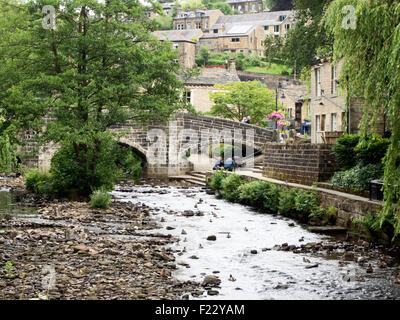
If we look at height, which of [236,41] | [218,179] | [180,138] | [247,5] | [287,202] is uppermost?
[247,5]

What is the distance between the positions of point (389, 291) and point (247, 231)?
21.8 ft

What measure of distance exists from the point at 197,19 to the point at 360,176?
9265 cm

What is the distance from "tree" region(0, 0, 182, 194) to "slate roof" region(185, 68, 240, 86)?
113 ft

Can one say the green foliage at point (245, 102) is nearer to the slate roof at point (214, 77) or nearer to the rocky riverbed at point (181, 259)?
the slate roof at point (214, 77)

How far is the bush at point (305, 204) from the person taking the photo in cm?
1759

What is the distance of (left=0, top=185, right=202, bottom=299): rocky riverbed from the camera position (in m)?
8.74

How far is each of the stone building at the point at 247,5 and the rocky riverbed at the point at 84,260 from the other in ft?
368

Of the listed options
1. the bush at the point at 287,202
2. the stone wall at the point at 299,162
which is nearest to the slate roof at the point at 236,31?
the stone wall at the point at 299,162

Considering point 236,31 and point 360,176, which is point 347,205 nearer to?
point 360,176

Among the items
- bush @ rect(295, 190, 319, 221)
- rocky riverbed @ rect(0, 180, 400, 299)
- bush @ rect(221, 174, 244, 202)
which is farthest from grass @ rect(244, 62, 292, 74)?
rocky riverbed @ rect(0, 180, 400, 299)

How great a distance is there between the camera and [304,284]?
32.4 feet

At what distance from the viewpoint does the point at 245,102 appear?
48.1 meters

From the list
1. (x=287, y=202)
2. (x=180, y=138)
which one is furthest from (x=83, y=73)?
(x=180, y=138)

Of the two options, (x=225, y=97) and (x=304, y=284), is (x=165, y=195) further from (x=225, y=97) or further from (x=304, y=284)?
(x=225, y=97)
